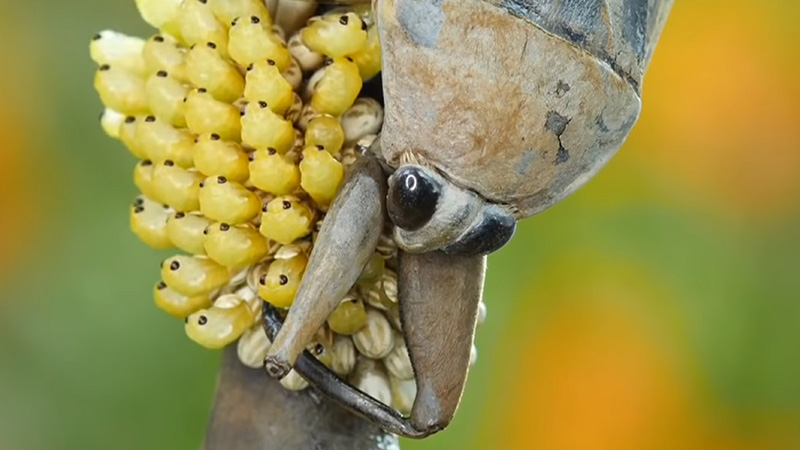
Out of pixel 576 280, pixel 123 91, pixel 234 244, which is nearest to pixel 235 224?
pixel 234 244

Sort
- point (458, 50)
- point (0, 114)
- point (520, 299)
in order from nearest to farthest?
A: 1. point (458, 50)
2. point (0, 114)
3. point (520, 299)

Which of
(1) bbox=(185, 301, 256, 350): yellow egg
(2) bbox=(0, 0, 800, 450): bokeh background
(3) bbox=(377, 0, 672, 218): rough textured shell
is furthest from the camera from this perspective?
(2) bbox=(0, 0, 800, 450): bokeh background

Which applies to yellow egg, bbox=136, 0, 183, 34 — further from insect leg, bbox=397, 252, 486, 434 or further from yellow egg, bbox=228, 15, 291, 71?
insect leg, bbox=397, 252, 486, 434

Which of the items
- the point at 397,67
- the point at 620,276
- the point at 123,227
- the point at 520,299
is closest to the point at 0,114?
the point at 123,227

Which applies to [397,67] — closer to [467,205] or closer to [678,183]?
[467,205]

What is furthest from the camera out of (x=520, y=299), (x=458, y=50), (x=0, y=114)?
(x=520, y=299)

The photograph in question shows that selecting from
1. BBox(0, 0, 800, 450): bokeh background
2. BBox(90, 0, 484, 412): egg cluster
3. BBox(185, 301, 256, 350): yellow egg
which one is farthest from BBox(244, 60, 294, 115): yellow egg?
BBox(0, 0, 800, 450): bokeh background

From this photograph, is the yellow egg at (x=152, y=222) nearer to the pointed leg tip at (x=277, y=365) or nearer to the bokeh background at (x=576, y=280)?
Answer: the pointed leg tip at (x=277, y=365)
